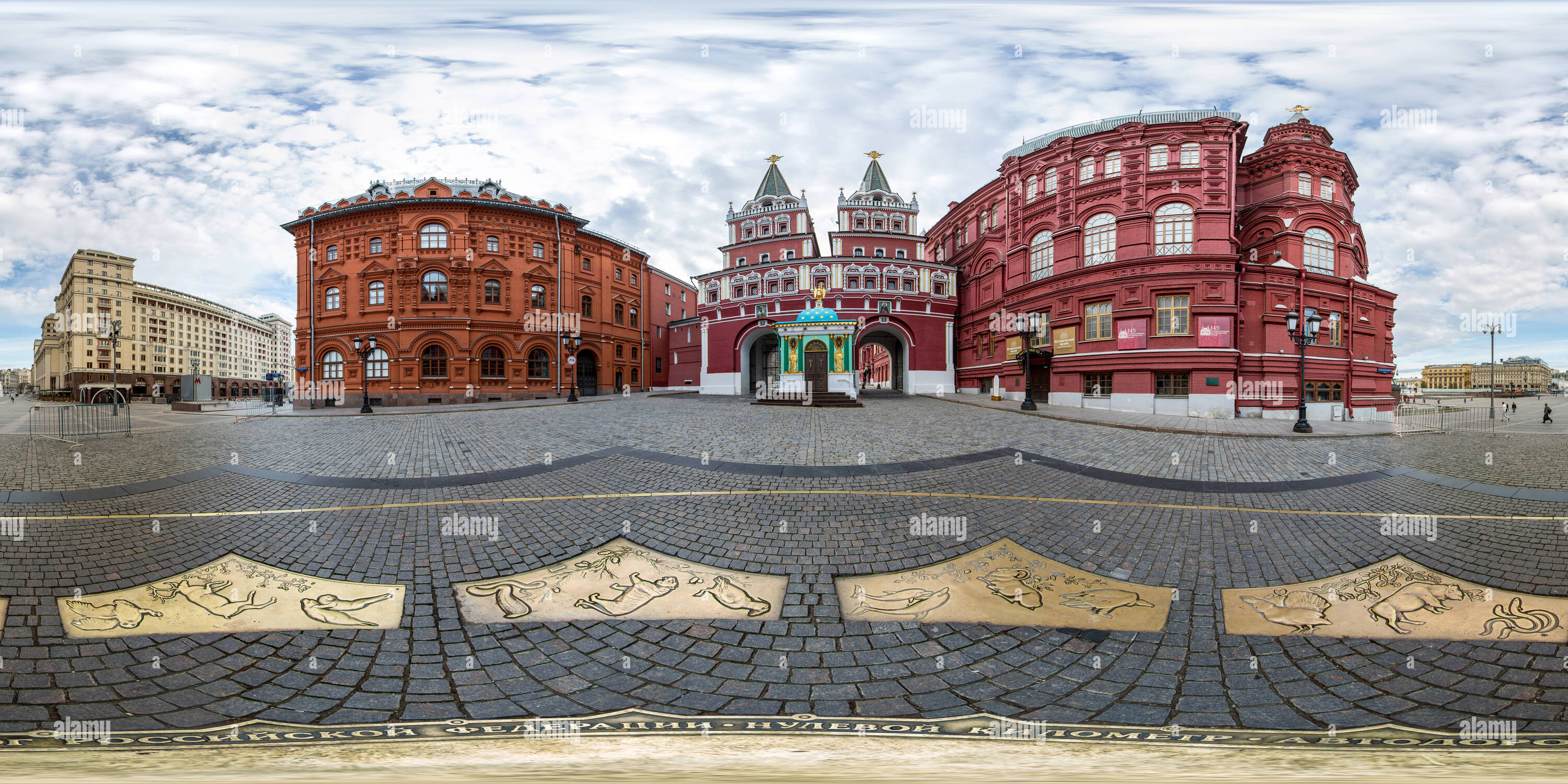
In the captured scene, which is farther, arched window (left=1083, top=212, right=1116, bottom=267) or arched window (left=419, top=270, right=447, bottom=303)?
arched window (left=419, top=270, right=447, bottom=303)

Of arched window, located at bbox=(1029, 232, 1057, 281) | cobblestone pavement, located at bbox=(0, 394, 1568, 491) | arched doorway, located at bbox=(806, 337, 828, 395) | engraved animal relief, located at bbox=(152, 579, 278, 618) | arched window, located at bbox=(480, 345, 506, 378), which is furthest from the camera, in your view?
arched window, located at bbox=(480, 345, 506, 378)

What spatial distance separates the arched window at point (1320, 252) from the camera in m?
24.1

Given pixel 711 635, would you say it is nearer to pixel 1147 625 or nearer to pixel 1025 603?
pixel 1025 603

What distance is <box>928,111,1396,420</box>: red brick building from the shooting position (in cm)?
2153

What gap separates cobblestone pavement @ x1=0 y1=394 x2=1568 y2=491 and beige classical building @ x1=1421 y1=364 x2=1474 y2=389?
146057 mm

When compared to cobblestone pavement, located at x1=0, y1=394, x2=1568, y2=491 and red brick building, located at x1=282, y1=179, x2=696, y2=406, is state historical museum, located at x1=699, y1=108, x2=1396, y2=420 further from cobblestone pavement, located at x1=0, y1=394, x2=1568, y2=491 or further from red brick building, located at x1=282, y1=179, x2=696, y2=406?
red brick building, located at x1=282, y1=179, x2=696, y2=406

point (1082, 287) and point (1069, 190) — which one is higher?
point (1069, 190)

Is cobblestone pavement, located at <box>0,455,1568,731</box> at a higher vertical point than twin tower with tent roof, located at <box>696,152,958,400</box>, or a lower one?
lower

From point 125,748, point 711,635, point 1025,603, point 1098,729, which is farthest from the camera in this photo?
point 1025,603

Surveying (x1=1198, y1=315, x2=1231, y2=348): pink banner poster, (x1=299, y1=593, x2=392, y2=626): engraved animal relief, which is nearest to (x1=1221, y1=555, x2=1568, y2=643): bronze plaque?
(x1=299, y1=593, x2=392, y2=626): engraved animal relief

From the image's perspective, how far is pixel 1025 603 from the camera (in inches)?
137

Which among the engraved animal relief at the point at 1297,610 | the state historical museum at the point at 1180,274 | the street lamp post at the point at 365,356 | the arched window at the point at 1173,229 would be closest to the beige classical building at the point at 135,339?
the street lamp post at the point at 365,356

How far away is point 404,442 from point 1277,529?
14.3 metres

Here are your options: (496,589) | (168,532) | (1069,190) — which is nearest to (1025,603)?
(496,589)
